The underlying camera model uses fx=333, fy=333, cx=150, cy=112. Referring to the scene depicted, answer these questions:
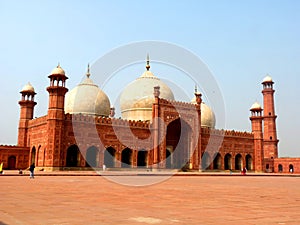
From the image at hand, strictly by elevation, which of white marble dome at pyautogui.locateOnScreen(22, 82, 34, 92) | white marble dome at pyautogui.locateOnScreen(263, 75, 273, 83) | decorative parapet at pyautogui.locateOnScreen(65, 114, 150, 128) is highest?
white marble dome at pyautogui.locateOnScreen(263, 75, 273, 83)

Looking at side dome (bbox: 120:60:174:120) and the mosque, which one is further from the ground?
side dome (bbox: 120:60:174:120)

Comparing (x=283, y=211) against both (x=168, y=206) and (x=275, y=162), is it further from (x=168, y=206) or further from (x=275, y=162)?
(x=275, y=162)

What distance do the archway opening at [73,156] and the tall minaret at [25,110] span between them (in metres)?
5.44

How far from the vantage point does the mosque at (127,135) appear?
23.4 m

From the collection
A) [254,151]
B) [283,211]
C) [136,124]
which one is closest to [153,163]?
[136,124]

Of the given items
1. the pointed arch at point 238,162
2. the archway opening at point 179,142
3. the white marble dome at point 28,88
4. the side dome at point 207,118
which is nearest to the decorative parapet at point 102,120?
the archway opening at point 179,142

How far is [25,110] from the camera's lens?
93.6 feet

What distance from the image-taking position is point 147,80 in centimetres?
3272

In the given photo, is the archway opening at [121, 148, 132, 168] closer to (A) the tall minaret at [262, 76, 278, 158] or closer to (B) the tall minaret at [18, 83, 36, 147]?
(B) the tall minaret at [18, 83, 36, 147]

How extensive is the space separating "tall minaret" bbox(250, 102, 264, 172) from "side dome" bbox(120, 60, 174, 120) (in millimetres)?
8856

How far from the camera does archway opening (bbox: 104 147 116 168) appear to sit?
24950 millimetres

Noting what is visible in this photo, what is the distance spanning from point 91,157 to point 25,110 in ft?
27.2

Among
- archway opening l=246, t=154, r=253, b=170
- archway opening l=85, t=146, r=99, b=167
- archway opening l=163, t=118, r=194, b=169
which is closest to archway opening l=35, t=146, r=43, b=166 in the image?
archway opening l=85, t=146, r=99, b=167

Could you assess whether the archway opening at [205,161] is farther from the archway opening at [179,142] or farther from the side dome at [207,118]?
the side dome at [207,118]
